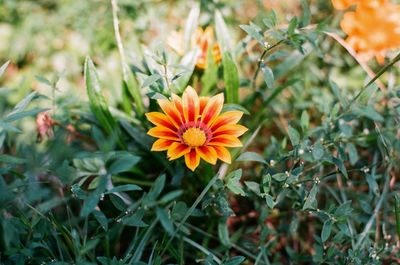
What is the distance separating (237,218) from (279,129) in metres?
0.63

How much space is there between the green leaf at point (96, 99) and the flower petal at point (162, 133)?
400mm

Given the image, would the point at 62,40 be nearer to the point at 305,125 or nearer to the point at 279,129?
the point at 279,129

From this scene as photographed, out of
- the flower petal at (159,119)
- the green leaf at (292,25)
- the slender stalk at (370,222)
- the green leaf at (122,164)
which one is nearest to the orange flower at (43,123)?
the flower petal at (159,119)

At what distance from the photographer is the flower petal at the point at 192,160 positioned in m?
0.91

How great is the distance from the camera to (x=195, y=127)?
104cm

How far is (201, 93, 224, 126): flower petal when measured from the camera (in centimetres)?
104

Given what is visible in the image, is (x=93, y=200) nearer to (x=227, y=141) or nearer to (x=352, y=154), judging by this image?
(x=227, y=141)

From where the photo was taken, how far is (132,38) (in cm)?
190

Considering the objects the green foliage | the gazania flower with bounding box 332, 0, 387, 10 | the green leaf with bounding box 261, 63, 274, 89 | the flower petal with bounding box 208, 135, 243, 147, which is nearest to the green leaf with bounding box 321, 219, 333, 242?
the green foliage

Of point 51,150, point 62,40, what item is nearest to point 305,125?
point 51,150

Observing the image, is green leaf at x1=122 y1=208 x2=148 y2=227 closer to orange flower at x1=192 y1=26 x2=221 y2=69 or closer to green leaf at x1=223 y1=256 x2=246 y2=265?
green leaf at x1=223 y1=256 x2=246 y2=265

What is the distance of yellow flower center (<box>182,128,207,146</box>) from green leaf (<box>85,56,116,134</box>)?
0.42 metres

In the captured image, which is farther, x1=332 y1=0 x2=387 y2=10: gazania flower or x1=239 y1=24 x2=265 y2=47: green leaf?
x1=332 y1=0 x2=387 y2=10: gazania flower

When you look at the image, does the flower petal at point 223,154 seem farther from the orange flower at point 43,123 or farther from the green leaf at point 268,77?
the orange flower at point 43,123
